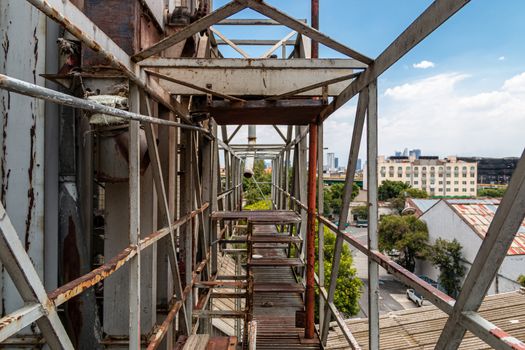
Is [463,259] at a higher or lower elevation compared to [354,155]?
lower

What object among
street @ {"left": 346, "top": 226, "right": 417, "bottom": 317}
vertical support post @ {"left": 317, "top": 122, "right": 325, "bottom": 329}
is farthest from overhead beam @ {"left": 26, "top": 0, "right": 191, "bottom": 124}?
street @ {"left": 346, "top": 226, "right": 417, "bottom": 317}

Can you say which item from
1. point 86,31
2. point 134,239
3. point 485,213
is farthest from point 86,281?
point 485,213

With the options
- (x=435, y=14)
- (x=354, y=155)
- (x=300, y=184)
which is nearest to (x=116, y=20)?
(x=354, y=155)

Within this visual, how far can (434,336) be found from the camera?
638 centimetres

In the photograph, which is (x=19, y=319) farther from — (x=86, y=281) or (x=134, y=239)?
(x=134, y=239)

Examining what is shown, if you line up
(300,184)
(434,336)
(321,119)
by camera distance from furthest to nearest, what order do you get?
1. (300,184)
2. (434,336)
3. (321,119)

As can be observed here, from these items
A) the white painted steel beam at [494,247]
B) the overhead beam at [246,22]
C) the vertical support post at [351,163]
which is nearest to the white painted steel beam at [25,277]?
the white painted steel beam at [494,247]

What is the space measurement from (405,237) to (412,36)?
122 feet

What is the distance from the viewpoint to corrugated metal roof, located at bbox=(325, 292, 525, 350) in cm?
595

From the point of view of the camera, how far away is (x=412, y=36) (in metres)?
1.96

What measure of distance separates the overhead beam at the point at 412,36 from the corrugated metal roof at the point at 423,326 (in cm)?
471

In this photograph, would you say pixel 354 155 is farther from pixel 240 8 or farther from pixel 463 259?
pixel 463 259

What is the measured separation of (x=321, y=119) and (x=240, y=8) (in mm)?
2458

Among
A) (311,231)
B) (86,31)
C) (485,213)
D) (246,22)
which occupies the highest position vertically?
Result: (246,22)
